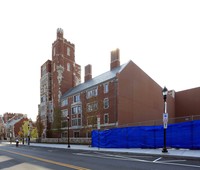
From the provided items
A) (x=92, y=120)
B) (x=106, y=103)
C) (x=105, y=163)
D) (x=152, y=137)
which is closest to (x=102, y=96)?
(x=106, y=103)

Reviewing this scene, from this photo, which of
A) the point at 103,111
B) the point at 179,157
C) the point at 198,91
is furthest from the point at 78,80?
the point at 179,157

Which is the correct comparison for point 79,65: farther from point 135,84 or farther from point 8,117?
point 8,117

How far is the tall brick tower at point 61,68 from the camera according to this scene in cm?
6291

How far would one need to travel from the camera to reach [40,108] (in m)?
72.3

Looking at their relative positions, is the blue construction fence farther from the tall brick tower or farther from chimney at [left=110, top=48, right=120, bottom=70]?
the tall brick tower

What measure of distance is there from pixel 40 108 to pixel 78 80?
1574 centimetres

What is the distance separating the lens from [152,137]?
68.1 ft

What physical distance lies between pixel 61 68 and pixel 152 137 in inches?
1816

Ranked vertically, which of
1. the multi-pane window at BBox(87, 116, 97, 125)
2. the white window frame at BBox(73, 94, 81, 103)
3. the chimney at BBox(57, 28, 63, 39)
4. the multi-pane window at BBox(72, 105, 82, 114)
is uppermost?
the chimney at BBox(57, 28, 63, 39)

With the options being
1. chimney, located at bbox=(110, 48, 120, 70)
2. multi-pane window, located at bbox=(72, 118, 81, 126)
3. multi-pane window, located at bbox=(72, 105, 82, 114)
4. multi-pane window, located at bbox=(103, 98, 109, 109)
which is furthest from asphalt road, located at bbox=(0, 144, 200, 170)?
multi-pane window, located at bbox=(72, 105, 82, 114)

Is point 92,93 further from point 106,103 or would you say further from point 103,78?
point 106,103

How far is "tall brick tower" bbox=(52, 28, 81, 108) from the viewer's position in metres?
62.9

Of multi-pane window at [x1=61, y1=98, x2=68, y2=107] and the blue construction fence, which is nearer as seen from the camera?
the blue construction fence

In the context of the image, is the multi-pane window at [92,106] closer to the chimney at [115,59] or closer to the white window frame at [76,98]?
the white window frame at [76,98]
